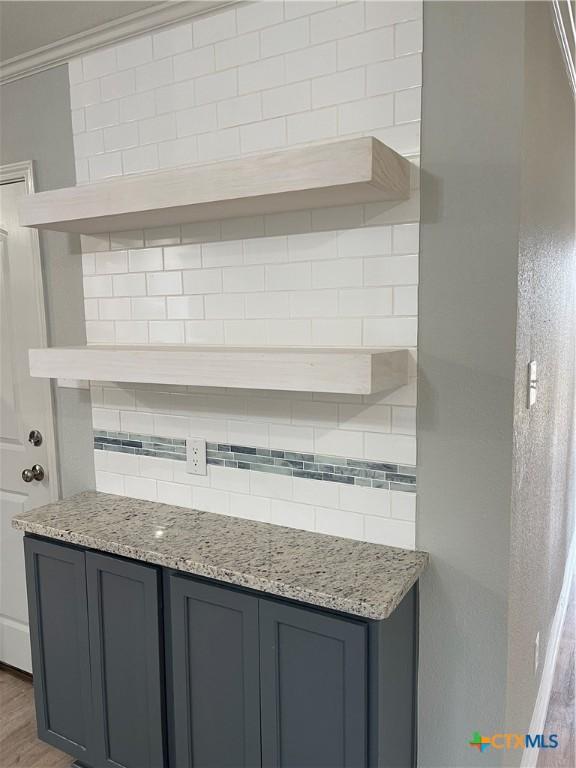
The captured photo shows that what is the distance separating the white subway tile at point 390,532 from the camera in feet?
5.43

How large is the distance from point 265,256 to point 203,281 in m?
0.24

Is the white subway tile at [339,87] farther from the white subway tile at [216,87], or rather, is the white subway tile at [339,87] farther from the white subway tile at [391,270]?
the white subway tile at [391,270]

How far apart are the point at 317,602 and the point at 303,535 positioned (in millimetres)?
380

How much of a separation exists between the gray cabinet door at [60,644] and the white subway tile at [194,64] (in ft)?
4.96

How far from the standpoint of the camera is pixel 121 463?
2.16 m

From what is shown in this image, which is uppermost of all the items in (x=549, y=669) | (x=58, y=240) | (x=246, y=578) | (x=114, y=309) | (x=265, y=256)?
(x=58, y=240)

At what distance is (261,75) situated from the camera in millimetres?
1718

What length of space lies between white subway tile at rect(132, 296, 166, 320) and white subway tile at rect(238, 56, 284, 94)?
700 mm

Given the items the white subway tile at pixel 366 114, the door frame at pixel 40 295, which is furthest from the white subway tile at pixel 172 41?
the door frame at pixel 40 295

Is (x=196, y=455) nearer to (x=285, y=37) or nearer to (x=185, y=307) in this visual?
(x=185, y=307)

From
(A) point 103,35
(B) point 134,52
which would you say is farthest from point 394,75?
(A) point 103,35

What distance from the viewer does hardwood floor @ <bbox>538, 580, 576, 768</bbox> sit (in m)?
2.21

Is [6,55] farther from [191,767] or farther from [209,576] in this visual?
[191,767]

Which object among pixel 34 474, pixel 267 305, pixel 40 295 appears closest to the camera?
pixel 267 305
